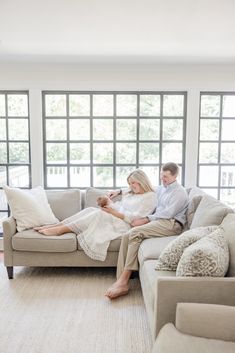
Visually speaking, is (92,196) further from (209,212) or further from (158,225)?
(209,212)

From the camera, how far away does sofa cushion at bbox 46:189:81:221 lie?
386 cm

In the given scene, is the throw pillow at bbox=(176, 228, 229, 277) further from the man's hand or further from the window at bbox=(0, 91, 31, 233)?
the window at bbox=(0, 91, 31, 233)

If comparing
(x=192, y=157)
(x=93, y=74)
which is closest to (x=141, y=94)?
(x=93, y=74)

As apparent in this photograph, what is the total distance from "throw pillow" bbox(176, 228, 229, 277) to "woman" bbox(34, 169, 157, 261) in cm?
137

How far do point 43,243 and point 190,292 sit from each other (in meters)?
1.81

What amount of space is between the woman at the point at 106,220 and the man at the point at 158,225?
11 cm

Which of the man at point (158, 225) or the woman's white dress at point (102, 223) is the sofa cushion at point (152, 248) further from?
the woman's white dress at point (102, 223)

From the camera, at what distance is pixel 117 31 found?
281 centimetres

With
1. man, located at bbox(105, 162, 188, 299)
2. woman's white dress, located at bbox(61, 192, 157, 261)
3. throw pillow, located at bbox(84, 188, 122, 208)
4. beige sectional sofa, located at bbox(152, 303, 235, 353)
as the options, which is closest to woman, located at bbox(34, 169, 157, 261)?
woman's white dress, located at bbox(61, 192, 157, 261)

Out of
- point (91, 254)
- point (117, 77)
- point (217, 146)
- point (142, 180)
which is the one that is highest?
point (117, 77)

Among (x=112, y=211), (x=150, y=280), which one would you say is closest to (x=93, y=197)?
(x=112, y=211)

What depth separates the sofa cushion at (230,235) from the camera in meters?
2.10

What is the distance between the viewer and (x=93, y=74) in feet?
13.3

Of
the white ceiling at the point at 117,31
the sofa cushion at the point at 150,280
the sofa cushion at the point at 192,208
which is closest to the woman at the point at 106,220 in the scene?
the sofa cushion at the point at 192,208
